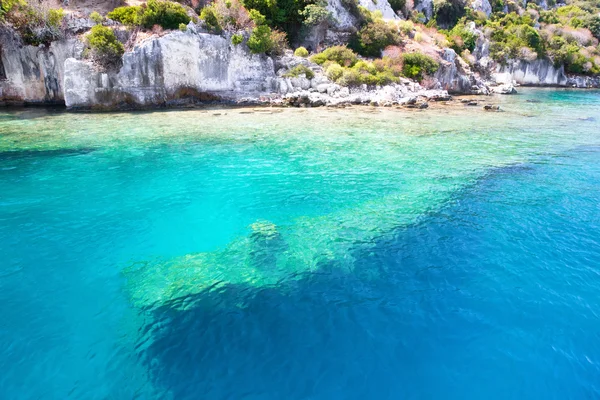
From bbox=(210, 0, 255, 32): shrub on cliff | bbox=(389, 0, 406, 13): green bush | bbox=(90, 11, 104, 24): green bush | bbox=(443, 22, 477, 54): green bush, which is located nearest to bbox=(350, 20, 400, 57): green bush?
bbox=(210, 0, 255, 32): shrub on cliff

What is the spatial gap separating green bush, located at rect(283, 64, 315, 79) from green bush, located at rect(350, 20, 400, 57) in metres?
10.9

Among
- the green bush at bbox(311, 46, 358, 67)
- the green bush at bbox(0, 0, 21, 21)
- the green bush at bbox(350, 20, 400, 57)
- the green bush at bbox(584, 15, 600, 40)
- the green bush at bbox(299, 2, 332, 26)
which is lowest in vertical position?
the green bush at bbox(311, 46, 358, 67)

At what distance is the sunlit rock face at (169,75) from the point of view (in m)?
27.5

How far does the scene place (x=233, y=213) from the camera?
37.9 ft

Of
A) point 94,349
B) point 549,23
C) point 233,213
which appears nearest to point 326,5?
point 233,213

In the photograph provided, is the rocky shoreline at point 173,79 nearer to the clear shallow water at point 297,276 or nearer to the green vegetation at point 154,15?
the green vegetation at point 154,15

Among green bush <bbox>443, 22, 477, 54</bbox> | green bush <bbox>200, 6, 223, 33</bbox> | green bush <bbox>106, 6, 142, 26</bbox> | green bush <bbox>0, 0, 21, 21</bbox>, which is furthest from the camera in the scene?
green bush <bbox>443, 22, 477, 54</bbox>

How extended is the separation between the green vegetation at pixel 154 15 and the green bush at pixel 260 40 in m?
5.40

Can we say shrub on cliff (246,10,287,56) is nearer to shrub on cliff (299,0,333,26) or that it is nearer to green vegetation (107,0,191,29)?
green vegetation (107,0,191,29)

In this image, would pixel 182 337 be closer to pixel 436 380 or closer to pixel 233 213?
pixel 436 380

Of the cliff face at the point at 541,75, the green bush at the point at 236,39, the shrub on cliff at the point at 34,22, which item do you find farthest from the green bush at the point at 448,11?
the shrub on cliff at the point at 34,22

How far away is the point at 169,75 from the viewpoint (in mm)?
29031

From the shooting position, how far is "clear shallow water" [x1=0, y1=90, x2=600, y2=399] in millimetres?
5926

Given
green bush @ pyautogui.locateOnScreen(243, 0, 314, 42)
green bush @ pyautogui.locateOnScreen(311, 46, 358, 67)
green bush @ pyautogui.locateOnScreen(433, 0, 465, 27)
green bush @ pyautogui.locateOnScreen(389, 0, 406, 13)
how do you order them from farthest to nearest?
1. green bush @ pyautogui.locateOnScreen(433, 0, 465, 27)
2. green bush @ pyautogui.locateOnScreen(389, 0, 406, 13)
3. green bush @ pyautogui.locateOnScreen(311, 46, 358, 67)
4. green bush @ pyautogui.locateOnScreen(243, 0, 314, 42)
